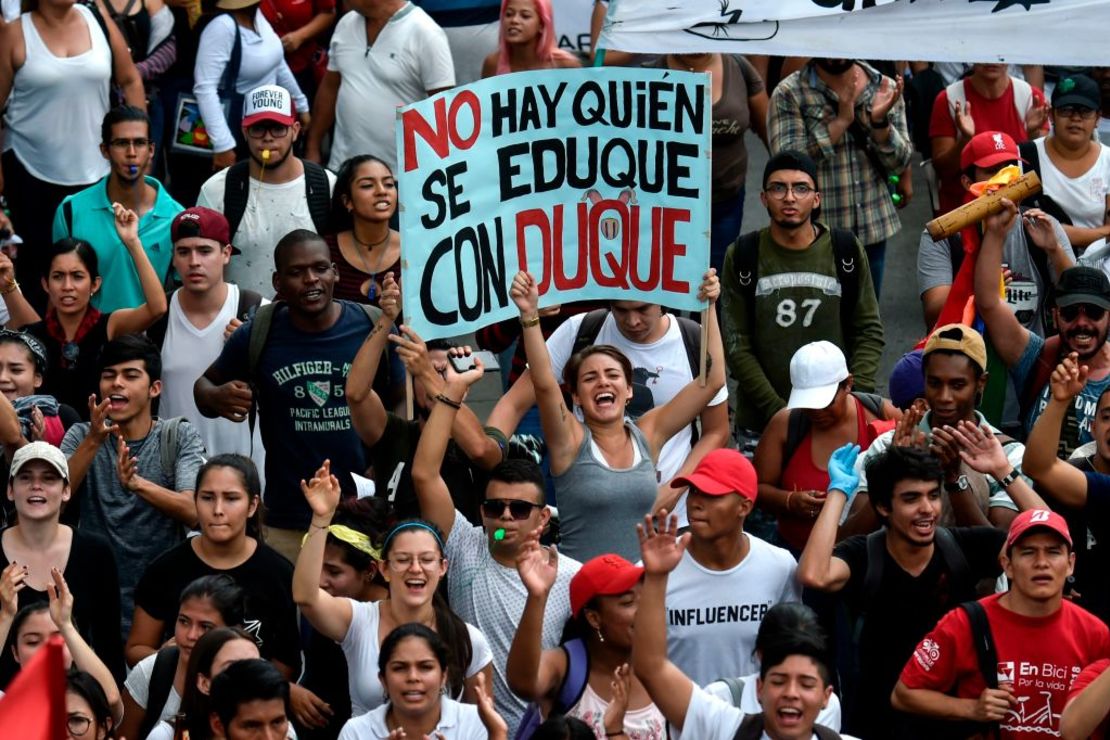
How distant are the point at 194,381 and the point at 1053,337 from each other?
348 centimetres

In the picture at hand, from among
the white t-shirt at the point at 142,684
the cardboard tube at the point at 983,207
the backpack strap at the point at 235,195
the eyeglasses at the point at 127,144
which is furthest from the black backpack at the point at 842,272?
the white t-shirt at the point at 142,684

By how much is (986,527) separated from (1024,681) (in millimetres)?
814

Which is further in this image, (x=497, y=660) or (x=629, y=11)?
(x=629, y=11)

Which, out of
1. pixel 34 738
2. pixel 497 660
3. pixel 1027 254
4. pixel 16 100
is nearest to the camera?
pixel 34 738

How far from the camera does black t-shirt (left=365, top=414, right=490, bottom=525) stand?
8.73m

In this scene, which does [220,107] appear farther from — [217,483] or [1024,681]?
[1024,681]

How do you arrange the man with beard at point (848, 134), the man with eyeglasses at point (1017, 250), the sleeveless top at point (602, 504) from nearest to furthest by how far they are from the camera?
1. the sleeveless top at point (602, 504)
2. the man with eyeglasses at point (1017, 250)
3. the man with beard at point (848, 134)

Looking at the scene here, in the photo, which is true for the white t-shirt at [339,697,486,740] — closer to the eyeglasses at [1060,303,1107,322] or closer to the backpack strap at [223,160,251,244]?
the eyeglasses at [1060,303,1107,322]

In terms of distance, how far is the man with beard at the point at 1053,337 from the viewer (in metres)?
8.97

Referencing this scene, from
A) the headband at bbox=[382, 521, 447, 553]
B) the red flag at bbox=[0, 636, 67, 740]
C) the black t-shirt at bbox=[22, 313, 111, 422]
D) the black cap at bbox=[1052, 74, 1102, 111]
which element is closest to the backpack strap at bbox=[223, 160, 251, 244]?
→ the black t-shirt at bbox=[22, 313, 111, 422]

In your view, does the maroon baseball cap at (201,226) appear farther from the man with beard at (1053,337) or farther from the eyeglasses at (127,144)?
the man with beard at (1053,337)

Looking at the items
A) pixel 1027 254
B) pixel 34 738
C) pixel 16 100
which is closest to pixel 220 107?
pixel 16 100

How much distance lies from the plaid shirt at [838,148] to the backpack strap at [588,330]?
1.88 m

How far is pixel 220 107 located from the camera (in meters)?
11.6
